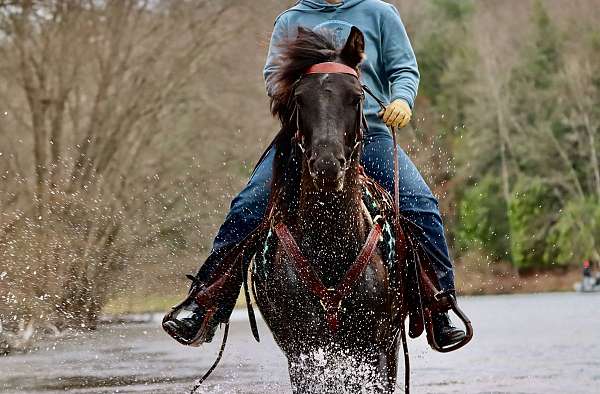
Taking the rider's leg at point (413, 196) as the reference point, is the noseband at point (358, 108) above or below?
above

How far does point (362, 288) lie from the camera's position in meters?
7.03

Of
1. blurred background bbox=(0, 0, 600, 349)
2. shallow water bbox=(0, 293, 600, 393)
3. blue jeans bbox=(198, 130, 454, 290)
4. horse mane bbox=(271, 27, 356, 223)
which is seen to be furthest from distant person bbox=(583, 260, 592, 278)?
horse mane bbox=(271, 27, 356, 223)

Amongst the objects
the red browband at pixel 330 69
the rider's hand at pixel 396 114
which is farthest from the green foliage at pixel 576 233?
the red browband at pixel 330 69

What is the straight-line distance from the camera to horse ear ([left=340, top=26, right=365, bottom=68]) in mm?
6867

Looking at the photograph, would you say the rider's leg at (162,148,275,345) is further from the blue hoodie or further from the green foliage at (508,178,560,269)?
the green foliage at (508,178,560,269)

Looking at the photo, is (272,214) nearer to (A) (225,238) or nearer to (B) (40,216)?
(A) (225,238)

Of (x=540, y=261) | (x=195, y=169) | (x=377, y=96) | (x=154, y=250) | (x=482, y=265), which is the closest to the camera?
(x=377, y=96)

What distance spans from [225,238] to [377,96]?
1.12 m

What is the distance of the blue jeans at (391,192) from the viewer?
7.66 m

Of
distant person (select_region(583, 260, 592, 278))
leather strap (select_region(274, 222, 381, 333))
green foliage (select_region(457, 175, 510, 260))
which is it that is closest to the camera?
leather strap (select_region(274, 222, 381, 333))

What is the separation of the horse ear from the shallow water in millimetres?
4800

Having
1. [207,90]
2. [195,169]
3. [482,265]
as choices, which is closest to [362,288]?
[195,169]

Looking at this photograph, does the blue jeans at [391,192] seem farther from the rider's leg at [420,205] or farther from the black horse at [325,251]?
the black horse at [325,251]

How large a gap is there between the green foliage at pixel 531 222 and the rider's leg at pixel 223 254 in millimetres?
43851
